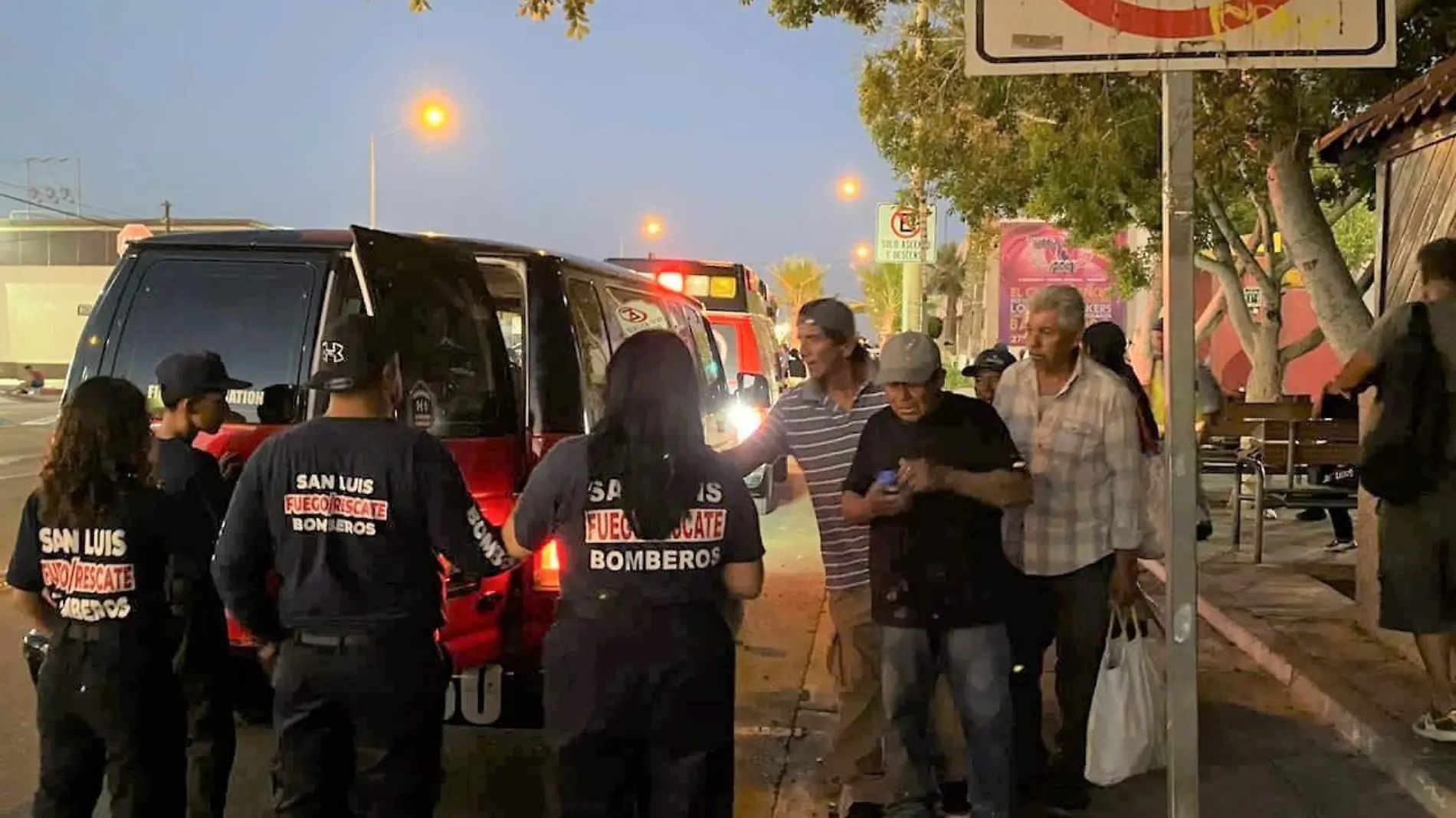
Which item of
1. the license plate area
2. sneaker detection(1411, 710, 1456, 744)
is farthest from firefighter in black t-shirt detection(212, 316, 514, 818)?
sneaker detection(1411, 710, 1456, 744)

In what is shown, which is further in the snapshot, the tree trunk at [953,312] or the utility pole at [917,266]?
the tree trunk at [953,312]

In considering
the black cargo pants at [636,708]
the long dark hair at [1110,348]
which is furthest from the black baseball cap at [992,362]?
the black cargo pants at [636,708]

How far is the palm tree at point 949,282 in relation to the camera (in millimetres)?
75500

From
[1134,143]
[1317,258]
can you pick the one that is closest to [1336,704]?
[1317,258]

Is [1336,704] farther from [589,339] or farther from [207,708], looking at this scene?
[207,708]

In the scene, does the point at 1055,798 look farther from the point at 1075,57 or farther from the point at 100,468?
the point at 100,468

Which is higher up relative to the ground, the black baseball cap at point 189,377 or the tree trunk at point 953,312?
the tree trunk at point 953,312

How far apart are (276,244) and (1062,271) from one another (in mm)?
34614

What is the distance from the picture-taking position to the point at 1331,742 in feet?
18.1

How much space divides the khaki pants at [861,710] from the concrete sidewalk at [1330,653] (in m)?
1.74

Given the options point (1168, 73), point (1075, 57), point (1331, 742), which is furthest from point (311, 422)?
point (1331, 742)

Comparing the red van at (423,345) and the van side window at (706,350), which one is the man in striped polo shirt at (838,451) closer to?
the red van at (423,345)

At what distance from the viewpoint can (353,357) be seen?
10.7 feet

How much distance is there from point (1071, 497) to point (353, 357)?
251 cm
